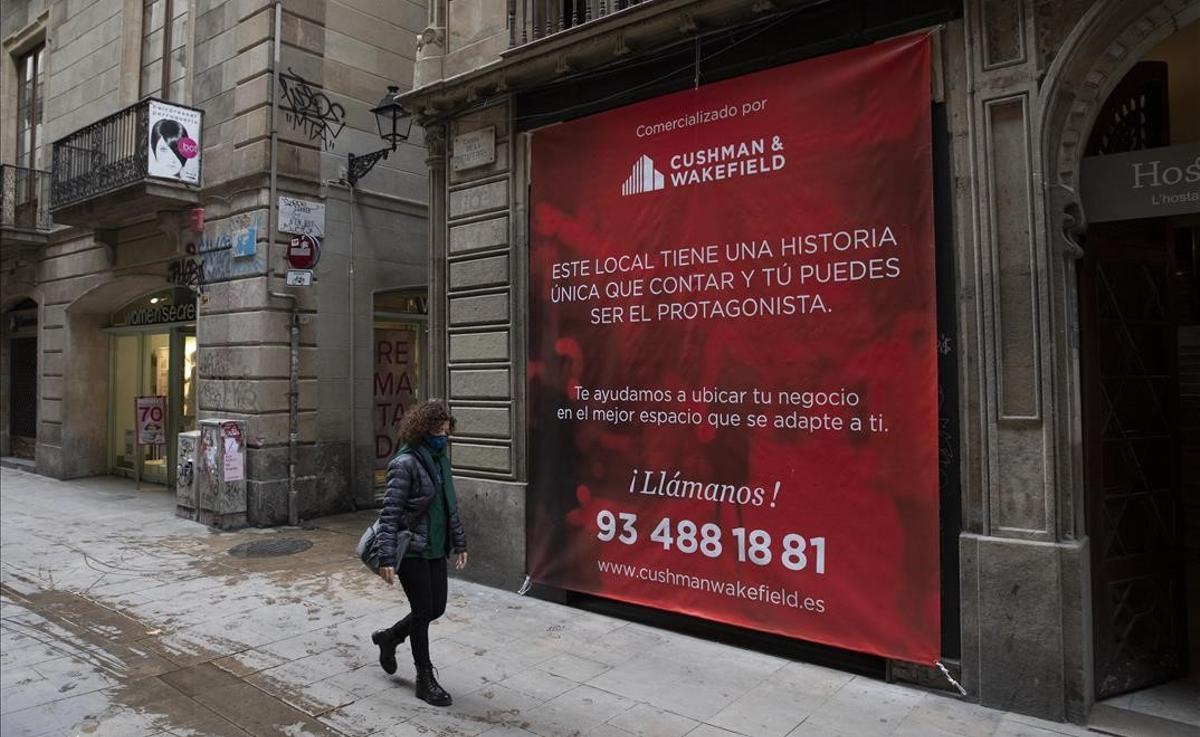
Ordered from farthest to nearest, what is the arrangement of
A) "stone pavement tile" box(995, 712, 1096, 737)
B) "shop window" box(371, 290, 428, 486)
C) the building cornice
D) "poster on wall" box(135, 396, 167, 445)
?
"poster on wall" box(135, 396, 167, 445) → "shop window" box(371, 290, 428, 486) → the building cornice → "stone pavement tile" box(995, 712, 1096, 737)

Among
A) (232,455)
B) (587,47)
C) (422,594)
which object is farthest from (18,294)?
(422,594)

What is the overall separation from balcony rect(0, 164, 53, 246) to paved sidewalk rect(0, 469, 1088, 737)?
1048cm

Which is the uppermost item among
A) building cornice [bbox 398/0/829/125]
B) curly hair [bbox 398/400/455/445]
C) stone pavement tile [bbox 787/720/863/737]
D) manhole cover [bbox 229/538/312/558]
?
building cornice [bbox 398/0/829/125]

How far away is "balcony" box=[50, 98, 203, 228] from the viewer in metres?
11.2

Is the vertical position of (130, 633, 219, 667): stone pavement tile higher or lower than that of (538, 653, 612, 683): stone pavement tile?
higher

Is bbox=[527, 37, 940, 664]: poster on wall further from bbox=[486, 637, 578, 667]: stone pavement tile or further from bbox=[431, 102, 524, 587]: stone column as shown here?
bbox=[486, 637, 578, 667]: stone pavement tile

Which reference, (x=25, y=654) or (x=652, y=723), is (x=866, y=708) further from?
(x=25, y=654)

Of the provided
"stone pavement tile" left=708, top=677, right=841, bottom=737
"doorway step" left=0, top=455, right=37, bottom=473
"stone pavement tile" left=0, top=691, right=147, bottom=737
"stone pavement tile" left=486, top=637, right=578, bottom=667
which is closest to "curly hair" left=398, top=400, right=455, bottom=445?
"stone pavement tile" left=486, top=637, right=578, bottom=667

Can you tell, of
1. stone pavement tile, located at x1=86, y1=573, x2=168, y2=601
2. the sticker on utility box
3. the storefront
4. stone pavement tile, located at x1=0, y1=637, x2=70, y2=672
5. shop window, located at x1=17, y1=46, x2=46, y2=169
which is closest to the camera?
stone pavement tile, located at x1=0, y1=637, x2=70, y2=672

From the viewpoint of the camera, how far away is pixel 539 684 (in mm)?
5051

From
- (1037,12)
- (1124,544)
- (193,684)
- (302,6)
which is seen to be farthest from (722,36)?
(302,6)

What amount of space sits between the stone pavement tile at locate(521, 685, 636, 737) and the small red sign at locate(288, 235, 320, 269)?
8.10 m

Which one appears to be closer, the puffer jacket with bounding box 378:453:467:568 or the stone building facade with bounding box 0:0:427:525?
the puffer jacket with bounding box 378:453:467:568

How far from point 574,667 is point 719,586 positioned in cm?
131
